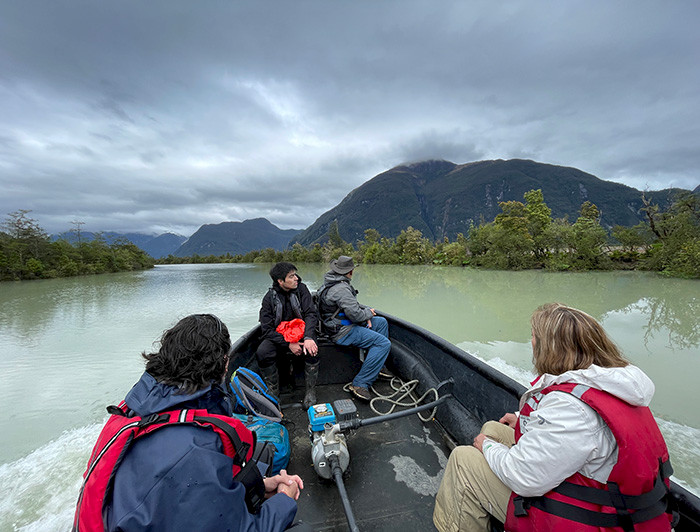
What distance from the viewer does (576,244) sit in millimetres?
22000

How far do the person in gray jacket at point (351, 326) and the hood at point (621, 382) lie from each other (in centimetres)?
189

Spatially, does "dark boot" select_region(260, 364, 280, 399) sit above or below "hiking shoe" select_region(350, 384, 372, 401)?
above

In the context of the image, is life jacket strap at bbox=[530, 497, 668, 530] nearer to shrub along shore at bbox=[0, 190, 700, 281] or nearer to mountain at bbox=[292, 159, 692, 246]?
shrub along shore at bbox=[0, 190, 700, 281]

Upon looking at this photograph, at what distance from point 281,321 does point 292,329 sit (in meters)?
0.15

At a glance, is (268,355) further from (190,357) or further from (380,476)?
(190,357)

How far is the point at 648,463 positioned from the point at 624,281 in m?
20.4

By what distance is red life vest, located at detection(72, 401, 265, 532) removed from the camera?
72 cm

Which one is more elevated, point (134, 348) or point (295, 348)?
point (295, 348)

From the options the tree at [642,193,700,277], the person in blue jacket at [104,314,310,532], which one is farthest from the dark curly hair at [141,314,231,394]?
the tree at [642,193,700,277]

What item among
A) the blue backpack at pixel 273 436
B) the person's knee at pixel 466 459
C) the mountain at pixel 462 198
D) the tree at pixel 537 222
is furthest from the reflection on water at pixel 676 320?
the mountain at pixel 462 198

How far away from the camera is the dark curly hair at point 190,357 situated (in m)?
0.95

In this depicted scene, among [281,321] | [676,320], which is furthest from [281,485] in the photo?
[676,320]

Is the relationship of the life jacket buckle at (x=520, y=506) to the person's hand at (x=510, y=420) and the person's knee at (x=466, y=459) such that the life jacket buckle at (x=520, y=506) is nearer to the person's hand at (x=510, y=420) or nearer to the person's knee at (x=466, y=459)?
the person's knee at (x=466, y=459)

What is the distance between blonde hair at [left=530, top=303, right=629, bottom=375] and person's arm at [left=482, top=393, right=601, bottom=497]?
160mm
